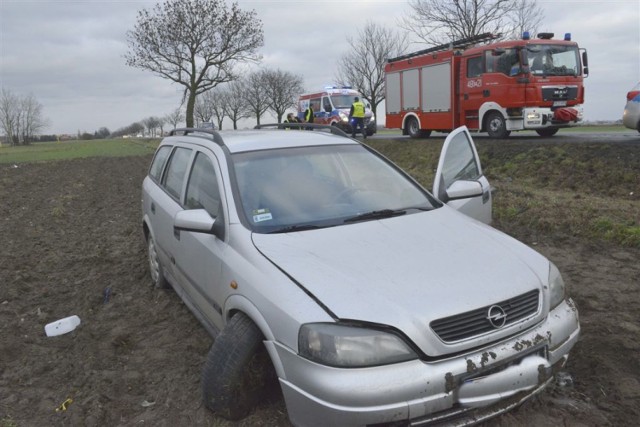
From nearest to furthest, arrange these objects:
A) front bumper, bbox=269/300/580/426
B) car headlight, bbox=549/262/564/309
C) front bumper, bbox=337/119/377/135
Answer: front bumper, bbox=269/300/580/426
car headlight, bbox=549/262/564/309
front bumper, bbox=337/119/377/135

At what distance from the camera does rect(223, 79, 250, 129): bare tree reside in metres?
70.0

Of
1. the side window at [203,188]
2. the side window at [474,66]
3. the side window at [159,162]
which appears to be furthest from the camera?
the side window at [474,66]

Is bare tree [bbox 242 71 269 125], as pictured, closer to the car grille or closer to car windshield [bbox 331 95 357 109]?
car windshield [bbox 331 95 357 109]

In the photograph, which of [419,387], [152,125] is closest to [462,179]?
[419,387]

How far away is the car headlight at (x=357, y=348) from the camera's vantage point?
2324mm

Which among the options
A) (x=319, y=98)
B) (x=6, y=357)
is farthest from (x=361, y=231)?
(x=319, y=98)

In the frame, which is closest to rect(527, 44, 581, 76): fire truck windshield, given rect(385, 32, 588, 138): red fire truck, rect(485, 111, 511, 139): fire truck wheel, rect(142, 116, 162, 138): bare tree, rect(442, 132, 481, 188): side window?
rect(385, 32, 588, 138): red fire truck

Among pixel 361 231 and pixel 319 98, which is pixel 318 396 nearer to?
pixel 361 231

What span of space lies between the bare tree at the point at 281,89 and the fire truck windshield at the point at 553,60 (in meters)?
52.0

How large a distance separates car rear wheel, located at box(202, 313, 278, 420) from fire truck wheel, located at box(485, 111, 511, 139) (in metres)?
14.2

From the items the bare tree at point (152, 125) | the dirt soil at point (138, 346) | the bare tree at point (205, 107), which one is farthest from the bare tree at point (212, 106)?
the dirt soil at point (138, 346)

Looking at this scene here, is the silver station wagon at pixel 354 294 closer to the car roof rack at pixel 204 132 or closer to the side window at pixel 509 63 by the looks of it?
the car roof rack at pixel 204 132

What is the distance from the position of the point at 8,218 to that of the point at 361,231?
9.41 meters

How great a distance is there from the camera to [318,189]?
3625 mm
